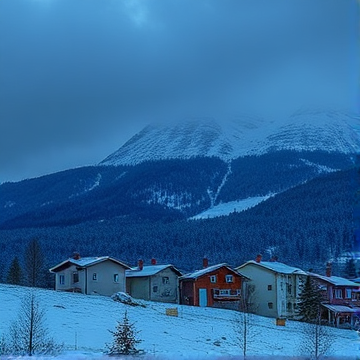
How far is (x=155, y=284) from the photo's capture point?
227 feet

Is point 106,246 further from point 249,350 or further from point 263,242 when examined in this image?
point 249,350

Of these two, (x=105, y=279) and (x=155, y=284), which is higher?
(x=105, y=279)

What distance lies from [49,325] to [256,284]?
38.2 meters

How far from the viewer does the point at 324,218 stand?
17750 cm

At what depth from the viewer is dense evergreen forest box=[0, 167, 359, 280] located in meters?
148

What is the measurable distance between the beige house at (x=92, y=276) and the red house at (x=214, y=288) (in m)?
7.80

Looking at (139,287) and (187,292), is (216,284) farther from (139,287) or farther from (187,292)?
(139,287)

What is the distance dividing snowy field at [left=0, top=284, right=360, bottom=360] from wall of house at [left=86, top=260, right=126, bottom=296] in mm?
8785

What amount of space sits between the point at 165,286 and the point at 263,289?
10.2m

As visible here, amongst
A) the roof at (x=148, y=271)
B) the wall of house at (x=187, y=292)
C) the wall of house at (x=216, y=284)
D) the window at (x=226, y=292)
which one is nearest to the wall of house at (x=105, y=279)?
the roof at (x=148, y=271)

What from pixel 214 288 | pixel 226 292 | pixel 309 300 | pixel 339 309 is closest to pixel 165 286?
pixel 214 288

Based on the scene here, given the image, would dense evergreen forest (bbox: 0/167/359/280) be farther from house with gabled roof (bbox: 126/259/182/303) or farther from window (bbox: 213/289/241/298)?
house with gabled roof (bbox: 126/259/182/303)

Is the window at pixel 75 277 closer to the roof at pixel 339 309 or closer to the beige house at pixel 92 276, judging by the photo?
the beige house at pixel 92 276

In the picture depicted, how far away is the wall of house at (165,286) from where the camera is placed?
69062 millimetres
